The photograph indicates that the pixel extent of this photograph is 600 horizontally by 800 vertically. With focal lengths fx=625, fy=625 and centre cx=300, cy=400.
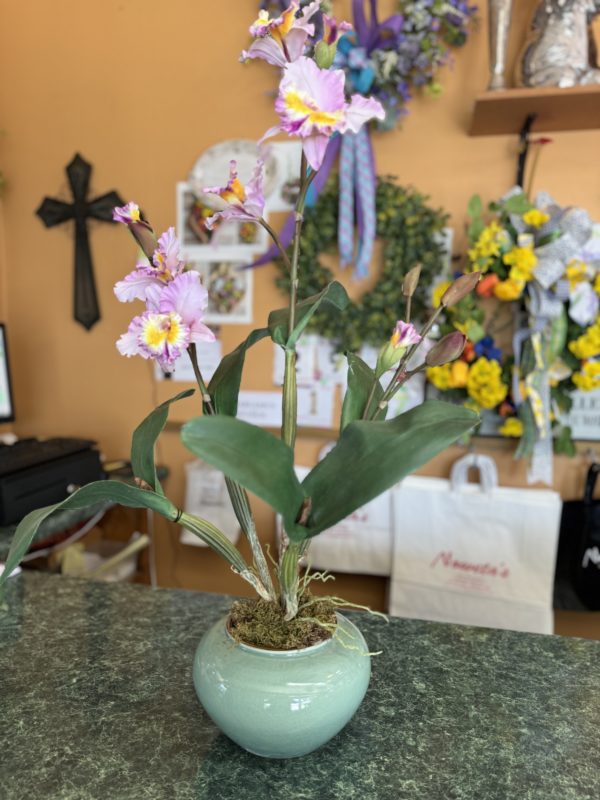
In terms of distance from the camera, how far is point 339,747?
28.0 inches

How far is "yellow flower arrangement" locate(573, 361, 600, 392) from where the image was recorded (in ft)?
5.65

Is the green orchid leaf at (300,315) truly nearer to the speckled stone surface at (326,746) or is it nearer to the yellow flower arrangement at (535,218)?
the speckled stone surface at (326,746)

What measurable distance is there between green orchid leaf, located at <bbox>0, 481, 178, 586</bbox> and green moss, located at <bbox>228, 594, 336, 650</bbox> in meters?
0.15

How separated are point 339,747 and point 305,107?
672mm

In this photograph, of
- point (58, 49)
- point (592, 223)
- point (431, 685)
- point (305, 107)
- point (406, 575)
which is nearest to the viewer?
point (305, 107)

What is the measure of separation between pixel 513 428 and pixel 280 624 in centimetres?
134

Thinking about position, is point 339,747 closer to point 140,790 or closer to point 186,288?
point 140,790

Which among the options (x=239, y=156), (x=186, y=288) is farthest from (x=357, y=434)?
(x=239, y=156)

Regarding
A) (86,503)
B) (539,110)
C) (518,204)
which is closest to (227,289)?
(518,204)

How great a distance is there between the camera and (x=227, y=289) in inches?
85.4

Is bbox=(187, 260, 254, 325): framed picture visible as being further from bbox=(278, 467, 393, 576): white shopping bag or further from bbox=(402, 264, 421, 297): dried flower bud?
bbox=(402, 264, 421, 297): dried flower bud

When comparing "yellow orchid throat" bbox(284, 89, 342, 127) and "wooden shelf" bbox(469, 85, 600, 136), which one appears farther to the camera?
"wooden shelf" bbox(469, 85, 600, 136)

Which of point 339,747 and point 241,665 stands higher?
point 241,665

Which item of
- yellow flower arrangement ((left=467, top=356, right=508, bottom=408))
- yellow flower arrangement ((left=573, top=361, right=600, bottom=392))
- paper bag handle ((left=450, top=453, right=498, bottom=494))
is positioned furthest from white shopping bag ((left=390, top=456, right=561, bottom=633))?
yellow flower arrangement ((left=573, top=361, right=600, bottom=392))
